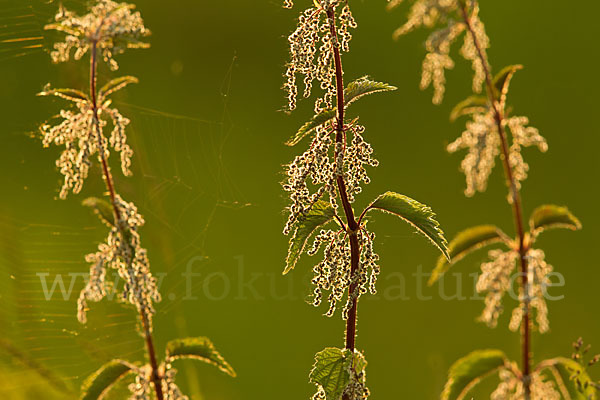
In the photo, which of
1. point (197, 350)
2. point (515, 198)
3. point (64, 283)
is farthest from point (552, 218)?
point (64, 283)

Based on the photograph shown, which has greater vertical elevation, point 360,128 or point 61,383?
point 360,128

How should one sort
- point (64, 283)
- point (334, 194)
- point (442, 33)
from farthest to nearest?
point (64, 283) < point (442, 33) < point (334, 194)

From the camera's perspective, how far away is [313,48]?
1.09ft

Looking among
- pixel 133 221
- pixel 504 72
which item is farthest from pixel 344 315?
pixel 504 72

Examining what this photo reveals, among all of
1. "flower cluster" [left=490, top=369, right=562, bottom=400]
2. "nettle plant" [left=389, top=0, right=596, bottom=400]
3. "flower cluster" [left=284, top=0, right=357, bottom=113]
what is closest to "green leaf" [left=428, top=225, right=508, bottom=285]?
"nettle plant" [left=389, top=0, right=596, bottom=400]

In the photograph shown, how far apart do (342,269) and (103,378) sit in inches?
7.6

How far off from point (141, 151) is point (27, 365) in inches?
9.9

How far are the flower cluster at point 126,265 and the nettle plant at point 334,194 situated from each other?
0.11 meters

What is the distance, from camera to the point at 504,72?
472mm

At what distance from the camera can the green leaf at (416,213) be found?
13.2 inches

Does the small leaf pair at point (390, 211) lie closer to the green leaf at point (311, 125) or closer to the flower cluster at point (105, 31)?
the green leaf at point (311, 125)

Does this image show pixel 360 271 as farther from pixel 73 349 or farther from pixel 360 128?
pixel 73 349

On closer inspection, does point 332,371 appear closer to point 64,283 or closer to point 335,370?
point 335,370

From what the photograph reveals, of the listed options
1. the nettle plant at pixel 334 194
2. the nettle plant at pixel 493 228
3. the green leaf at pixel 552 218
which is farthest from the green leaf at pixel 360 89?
the green leaf at pixel 552 218
